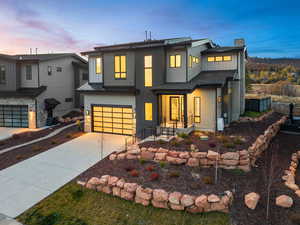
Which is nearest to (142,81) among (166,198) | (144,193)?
(144,193)

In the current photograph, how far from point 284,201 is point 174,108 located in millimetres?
10415

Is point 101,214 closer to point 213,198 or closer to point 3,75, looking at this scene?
point 213,198

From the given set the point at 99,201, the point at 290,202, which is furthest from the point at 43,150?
the point at 290,202

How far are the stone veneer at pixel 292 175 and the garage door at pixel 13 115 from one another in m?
23.2

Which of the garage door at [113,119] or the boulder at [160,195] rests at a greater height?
the garage door at [113,119]

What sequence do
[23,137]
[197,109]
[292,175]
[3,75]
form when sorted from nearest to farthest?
[292,175] → [197,109] → [23,137] → [3,75]

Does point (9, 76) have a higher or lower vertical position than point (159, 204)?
higher

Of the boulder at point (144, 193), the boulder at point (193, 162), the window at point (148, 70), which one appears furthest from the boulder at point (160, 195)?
the window at point (148, 70)

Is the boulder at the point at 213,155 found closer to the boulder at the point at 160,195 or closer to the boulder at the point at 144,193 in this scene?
the boulder at the point at 160,195

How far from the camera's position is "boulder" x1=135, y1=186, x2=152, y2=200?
7.68m

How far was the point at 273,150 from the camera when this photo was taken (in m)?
14.1

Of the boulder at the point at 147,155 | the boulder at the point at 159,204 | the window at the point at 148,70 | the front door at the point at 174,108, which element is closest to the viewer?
the boulder at the point at 159,204

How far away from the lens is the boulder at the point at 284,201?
23.0 feet

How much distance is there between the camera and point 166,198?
738 centimetres
